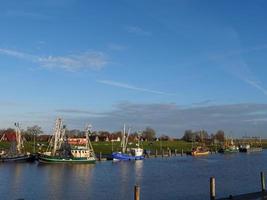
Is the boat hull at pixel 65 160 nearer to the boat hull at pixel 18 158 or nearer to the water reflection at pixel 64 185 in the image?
the boat hull at pixel 18 158

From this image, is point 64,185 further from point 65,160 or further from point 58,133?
point 58,133

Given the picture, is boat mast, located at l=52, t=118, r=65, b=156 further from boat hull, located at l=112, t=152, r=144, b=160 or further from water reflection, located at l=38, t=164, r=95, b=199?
water reflection, located at l=38, t=164, r=95, b=199

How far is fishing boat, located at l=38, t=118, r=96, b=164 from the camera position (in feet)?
458

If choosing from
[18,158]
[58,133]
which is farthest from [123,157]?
[18,158]

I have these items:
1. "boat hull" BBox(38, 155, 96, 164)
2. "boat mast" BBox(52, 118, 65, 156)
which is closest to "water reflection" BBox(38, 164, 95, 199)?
"boat hull" BBox(38, 155, 96, 164)

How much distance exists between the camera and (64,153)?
149 m

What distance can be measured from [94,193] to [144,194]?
7.74 metres

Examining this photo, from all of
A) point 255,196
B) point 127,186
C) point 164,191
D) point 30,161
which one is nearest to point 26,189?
point 127,186

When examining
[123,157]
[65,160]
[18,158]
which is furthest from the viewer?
[123,157]

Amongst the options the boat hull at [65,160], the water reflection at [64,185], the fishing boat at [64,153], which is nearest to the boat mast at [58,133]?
the fishing boat at [64,153]

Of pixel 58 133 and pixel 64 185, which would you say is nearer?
pixel 64 185

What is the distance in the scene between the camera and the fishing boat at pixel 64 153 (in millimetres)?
139625

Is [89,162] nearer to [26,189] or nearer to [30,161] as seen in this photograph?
[30,161]

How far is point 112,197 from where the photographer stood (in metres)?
64.4
